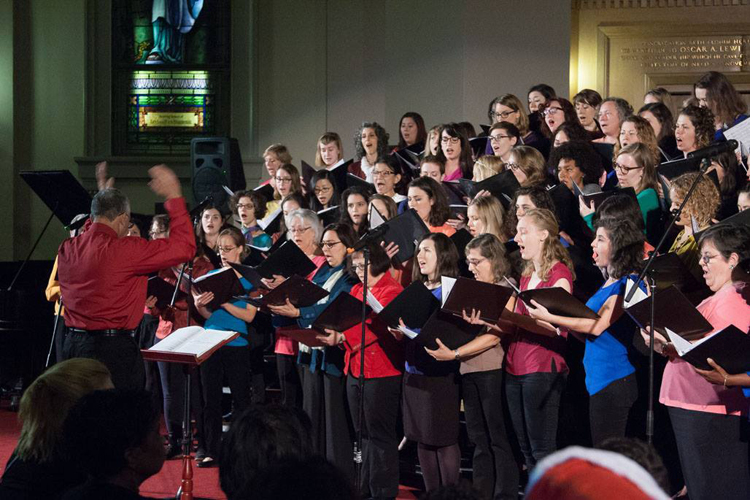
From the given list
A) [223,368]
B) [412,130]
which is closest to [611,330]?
[223,368]

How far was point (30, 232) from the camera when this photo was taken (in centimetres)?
984

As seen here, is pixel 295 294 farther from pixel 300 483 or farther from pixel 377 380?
pixel 300 483

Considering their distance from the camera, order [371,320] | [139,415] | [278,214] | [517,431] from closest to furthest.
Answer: [139,415] < [517,431] < [371,320] < [278,214]

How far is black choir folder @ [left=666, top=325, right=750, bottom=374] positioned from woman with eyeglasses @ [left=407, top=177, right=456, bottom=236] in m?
2.01

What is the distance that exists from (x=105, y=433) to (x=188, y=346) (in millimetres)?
2134

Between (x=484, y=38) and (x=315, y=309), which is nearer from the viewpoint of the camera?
(x=315, y=309)

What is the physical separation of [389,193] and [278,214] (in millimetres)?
742

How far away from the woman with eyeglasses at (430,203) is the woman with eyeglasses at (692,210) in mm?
1333

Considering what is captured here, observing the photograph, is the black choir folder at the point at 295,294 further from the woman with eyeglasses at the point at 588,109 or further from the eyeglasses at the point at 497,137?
the woman with eyeglasses at the point at 588,109

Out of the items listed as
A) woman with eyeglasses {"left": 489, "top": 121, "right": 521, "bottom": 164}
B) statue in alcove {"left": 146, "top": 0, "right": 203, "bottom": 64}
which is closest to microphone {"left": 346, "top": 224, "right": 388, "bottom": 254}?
woman with eyeglasses {"left": 489, "top": 121, "right": 521, "bottom": 164}

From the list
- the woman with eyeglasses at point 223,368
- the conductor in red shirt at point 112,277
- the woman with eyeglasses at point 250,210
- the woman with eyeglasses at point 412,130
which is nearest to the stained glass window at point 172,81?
the woman with eyeglasses at point 412,130

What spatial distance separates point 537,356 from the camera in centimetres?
409

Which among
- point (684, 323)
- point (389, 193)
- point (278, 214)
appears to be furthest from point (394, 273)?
point (684, 323)

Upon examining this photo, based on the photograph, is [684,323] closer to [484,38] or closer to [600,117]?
[600,117]
